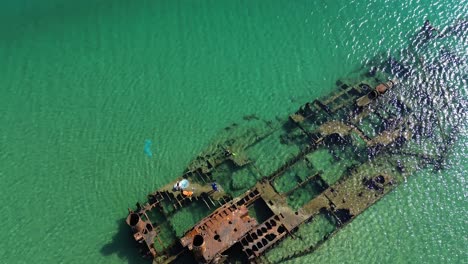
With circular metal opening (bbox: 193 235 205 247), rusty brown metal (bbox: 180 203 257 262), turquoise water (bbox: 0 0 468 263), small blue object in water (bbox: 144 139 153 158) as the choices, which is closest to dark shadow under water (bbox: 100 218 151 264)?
turquoise water (bbox: 0 0 468 263)

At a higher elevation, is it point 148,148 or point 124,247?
point 148,148

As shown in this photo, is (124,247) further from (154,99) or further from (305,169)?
(305,169)

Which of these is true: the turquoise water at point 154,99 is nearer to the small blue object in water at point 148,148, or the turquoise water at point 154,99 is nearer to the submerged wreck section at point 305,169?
the small blue object in water at point 148,148

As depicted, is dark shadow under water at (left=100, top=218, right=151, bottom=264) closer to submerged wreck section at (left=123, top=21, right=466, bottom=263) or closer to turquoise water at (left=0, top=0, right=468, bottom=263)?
turquoise water at (left=0, top=0, right=468, bottom=263)

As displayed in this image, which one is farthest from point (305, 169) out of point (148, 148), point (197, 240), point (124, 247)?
point (124, 247)

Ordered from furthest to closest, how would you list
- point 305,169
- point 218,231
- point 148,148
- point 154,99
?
point 154,99
point 148,148
point 305,169
point 218,231

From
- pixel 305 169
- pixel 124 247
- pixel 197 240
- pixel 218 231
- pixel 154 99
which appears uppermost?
pixel 154 99
